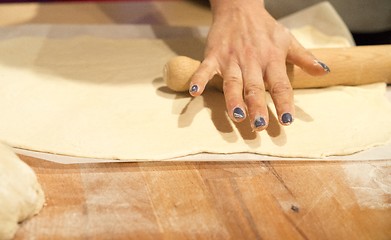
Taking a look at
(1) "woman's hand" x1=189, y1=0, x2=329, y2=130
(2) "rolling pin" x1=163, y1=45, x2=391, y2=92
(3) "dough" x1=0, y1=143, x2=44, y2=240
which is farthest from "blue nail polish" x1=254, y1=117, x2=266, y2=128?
(3) "dough" x1=0, y1=143, x2=44, y2=240

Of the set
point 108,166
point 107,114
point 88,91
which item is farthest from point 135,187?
point 88,91

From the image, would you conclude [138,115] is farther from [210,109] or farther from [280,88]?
[280,88]

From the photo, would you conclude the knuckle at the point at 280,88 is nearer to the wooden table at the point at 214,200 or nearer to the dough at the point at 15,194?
the wooden table at the point at 214,200

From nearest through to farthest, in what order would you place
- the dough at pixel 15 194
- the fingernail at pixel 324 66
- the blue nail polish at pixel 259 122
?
the dough at pixel 15 194, the blue nail polish at pixel 259 122, the fingernail at pixel 324 66

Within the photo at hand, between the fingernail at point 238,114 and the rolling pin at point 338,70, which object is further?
the rolling pin at point 338,70

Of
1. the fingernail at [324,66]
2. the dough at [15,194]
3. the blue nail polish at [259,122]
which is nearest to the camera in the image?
the dough at [15,194]

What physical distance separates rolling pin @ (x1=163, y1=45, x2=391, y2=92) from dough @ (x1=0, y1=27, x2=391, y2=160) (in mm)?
Result: 24

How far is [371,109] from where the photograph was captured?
1.19 m

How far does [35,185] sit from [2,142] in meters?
0.17

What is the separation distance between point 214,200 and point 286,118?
0.25m

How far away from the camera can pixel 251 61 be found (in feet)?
3.67

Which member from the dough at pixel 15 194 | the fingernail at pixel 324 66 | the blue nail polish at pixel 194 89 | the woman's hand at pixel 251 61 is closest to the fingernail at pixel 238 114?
the woman's hand at pixel 251 61

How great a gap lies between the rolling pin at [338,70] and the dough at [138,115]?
2 cm

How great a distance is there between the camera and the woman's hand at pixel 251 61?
1035mm
